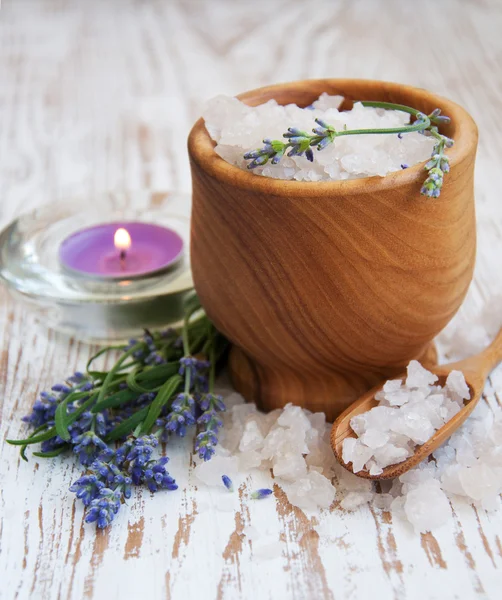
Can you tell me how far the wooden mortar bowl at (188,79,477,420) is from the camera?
0.78 m

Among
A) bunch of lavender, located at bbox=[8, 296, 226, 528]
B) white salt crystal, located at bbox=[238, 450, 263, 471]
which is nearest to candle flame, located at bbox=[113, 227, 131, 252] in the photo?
bunch of lavender, located at bbox=[8, 296, 226, 528]

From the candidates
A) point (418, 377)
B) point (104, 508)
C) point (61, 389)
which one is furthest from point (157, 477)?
point (418, 377)

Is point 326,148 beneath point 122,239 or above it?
above

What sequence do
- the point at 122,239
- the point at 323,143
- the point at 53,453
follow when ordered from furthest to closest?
the point at 122,239
the point at 53,453
the point at 323,143

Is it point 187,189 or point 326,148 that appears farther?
point 187,189

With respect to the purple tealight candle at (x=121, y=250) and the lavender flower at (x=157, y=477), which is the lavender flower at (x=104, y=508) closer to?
the lavender flower at (x=157, y=477)

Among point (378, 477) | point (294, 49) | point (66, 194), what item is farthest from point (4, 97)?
point (378, 477)

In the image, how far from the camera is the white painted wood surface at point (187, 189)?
2.47 feet

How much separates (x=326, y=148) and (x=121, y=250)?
1.41 feet

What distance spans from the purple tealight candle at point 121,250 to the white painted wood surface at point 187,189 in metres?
0.10

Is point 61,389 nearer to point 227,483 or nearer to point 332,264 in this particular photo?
point 227,483

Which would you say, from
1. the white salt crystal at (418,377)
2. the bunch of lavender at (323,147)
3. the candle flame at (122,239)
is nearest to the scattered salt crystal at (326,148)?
the bunch of lavender at (323,147)

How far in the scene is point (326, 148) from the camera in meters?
0.81

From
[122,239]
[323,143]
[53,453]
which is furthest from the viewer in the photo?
[122,239]
